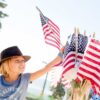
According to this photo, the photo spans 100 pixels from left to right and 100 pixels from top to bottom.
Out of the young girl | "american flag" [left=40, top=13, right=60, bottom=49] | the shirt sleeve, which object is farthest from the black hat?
"american flag" [left=40, top=13, right=60, bottom=49]

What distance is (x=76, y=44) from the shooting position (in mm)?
6387

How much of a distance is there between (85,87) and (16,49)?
4.21 feet

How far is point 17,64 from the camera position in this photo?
582 centimetres

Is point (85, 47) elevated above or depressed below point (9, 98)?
above

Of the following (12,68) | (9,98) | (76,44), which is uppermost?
(76,44)

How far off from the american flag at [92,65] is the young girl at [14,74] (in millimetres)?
501

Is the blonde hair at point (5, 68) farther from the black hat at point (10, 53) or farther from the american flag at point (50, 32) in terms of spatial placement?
the american flag at point (50, 32)

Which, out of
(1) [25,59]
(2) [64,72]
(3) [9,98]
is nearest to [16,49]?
(1) [25,59]

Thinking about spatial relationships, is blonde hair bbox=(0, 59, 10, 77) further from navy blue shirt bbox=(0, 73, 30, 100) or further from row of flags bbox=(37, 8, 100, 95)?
row of flags bbox=(37, 8, 100, 95)

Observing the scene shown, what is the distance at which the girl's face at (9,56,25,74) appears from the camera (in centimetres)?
574

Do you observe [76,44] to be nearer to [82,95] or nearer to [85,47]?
[85,47]

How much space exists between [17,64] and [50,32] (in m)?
3.43

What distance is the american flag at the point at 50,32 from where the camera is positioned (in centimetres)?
870

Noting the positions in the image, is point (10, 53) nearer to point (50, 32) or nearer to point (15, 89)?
point (15, 89)
